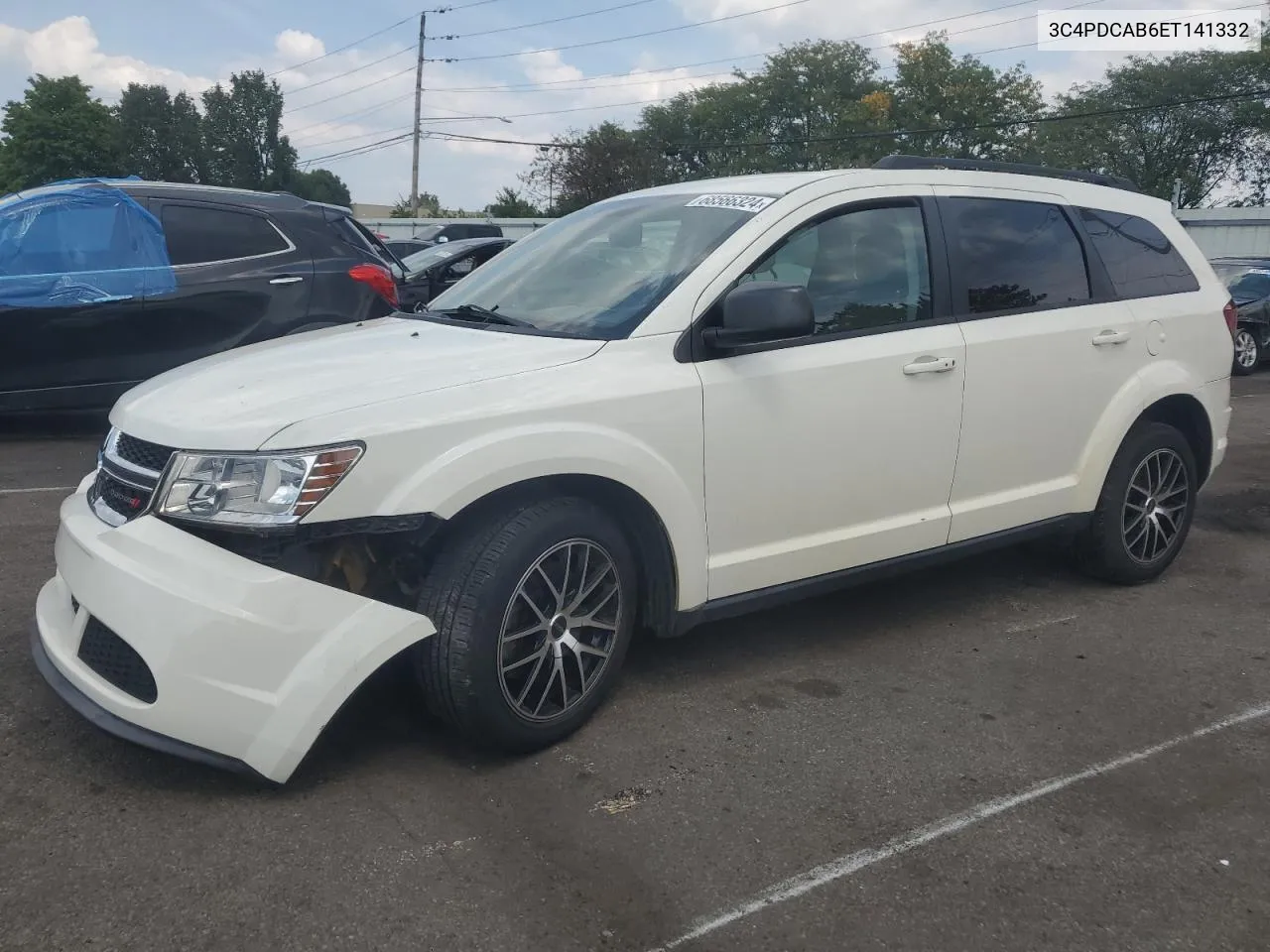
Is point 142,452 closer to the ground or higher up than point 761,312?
closer to the ground

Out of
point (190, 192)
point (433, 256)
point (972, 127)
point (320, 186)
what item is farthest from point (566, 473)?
point (320, 186)

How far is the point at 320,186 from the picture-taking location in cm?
8675

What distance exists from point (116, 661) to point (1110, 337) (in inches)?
155

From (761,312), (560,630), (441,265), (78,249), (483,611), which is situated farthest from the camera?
(441,265)

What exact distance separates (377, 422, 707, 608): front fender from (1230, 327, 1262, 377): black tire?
13.4m

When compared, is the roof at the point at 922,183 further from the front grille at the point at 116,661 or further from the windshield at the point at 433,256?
the windshield at the point at 433,256

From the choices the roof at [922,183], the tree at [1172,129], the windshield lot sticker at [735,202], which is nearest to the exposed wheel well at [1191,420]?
the roof at [922,183]

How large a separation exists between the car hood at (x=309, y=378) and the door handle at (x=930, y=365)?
1226 millimetres

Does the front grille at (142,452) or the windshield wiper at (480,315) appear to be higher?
the windshield wiper at (480,315)

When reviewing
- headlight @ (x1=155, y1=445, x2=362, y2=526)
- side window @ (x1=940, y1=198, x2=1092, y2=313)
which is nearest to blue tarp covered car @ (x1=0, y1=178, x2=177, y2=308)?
headlight @ (x1=155, y1=445, x2=362, y2=526)

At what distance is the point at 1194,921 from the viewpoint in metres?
2.55

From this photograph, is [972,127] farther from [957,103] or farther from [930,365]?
[930,365]

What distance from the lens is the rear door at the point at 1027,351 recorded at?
422 centimetres

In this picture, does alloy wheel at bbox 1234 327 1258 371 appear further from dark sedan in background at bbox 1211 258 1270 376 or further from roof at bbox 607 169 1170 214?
roof at bbox 607 169 1170 214
